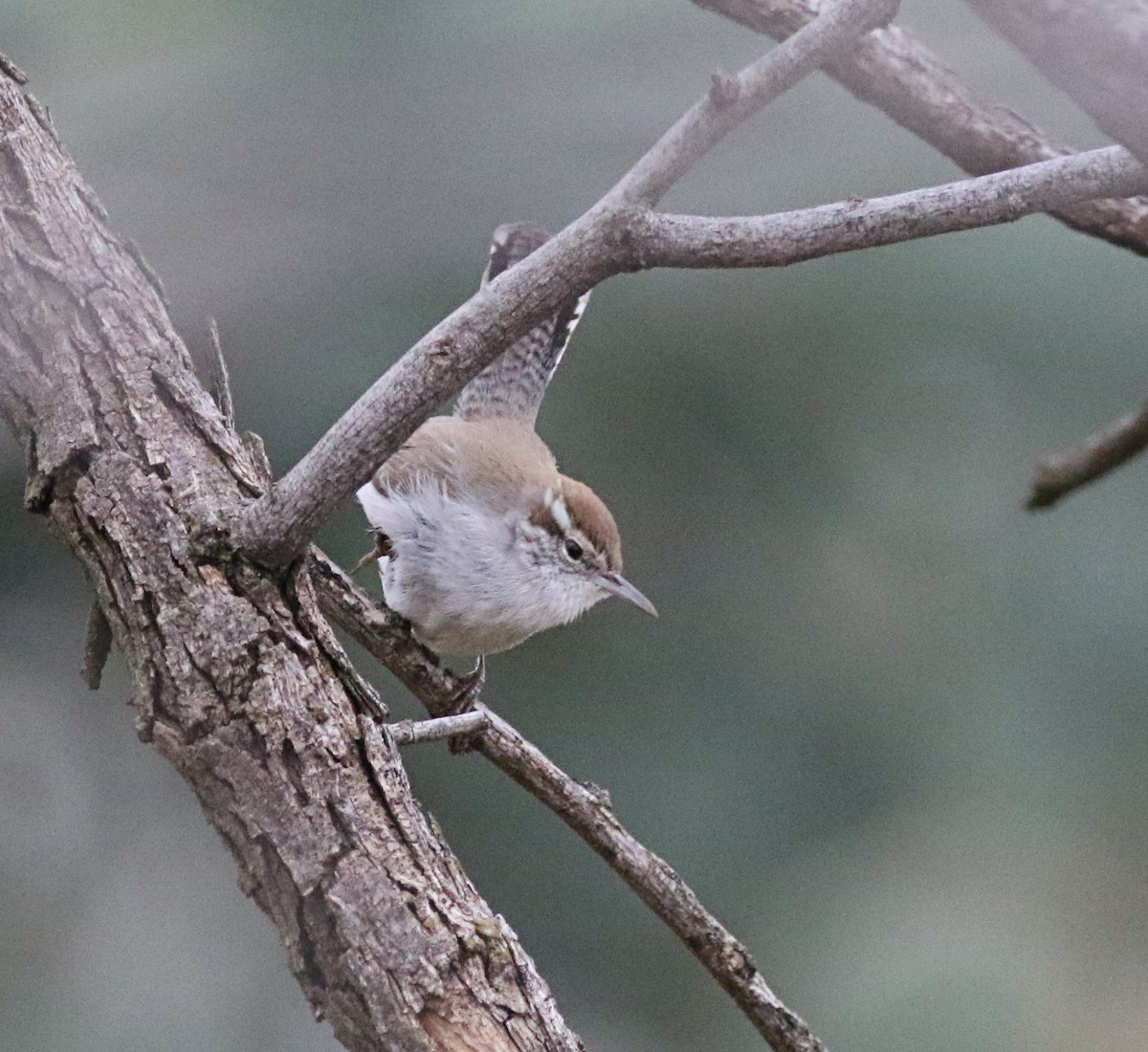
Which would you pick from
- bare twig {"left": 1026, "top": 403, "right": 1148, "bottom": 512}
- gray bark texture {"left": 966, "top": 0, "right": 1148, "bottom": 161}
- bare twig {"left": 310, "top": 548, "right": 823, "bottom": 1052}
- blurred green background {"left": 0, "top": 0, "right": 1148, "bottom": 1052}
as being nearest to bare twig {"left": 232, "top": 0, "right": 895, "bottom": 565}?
gray bark texture {"left": 966, "top": 0, "right": 1148, "bottom": 161}

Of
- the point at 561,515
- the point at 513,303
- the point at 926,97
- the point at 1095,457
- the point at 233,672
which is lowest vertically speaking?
the point at 233,672

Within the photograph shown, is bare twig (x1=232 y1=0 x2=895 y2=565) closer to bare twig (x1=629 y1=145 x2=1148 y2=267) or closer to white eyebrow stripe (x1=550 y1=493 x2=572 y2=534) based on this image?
bare twig (x1=629 y1=145 x2=1148 y2=267)

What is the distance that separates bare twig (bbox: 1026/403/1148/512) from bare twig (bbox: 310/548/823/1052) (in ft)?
3.61

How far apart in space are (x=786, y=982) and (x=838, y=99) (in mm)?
2581

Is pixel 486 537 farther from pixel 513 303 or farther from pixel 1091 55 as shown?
pixel 1091 55

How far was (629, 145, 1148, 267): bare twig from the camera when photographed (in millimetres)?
1345

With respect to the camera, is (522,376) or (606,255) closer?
(606,255)

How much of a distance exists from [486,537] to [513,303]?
109 cm

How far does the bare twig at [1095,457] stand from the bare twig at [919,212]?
47 centimetres

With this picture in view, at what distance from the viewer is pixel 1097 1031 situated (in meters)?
3.83

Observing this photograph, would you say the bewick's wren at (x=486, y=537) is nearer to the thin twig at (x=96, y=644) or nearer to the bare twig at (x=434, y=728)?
the bare twig at (x=434, y=728)

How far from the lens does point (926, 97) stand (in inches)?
103

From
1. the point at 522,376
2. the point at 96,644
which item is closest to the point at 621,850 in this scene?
the point at 96,644

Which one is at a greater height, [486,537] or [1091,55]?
[1091,55]
